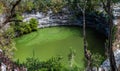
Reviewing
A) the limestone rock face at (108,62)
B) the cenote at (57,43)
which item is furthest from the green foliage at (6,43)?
the limestone rock face at (108,62)

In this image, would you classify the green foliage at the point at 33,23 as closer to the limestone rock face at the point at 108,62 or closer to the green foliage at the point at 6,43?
the green foliage at the point at 6,43

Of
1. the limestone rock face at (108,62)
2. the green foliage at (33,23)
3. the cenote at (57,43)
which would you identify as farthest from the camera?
the green foliage at (33,23)

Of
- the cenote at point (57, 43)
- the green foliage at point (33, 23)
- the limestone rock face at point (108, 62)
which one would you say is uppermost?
the limestone rock face at point (108, 62)

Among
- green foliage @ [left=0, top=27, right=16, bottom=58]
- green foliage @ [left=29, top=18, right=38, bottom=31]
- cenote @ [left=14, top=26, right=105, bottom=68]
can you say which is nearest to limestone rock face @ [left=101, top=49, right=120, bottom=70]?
cenote @ [left=14, top=26, right=105, bottom=68]

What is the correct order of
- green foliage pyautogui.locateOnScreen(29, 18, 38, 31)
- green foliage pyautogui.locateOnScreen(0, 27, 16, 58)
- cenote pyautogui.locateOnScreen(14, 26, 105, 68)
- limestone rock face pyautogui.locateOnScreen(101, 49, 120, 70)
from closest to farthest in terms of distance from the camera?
limestone rock face pyautogui.locateOnScreen(101, 49, 120, 70) → green foliage pyautogui.locateOnScreen(0, 27, 16, 58) → cenote pyautogui.locateOnScreen(14, 26, 105, 68) → green foliage pyautogui.locateOnScreen(29, 18, 38, 31)

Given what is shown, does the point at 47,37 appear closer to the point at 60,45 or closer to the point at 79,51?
the point at 60,45

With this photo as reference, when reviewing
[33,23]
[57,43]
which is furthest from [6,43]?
[33,23]

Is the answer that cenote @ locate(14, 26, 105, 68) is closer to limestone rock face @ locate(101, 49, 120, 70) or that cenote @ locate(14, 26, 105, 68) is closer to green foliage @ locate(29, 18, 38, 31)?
green foliage @ locate(29, 18, 38, 31)

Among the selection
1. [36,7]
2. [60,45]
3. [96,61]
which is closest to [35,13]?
[36,7]

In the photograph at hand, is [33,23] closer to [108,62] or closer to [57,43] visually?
[57,43]
